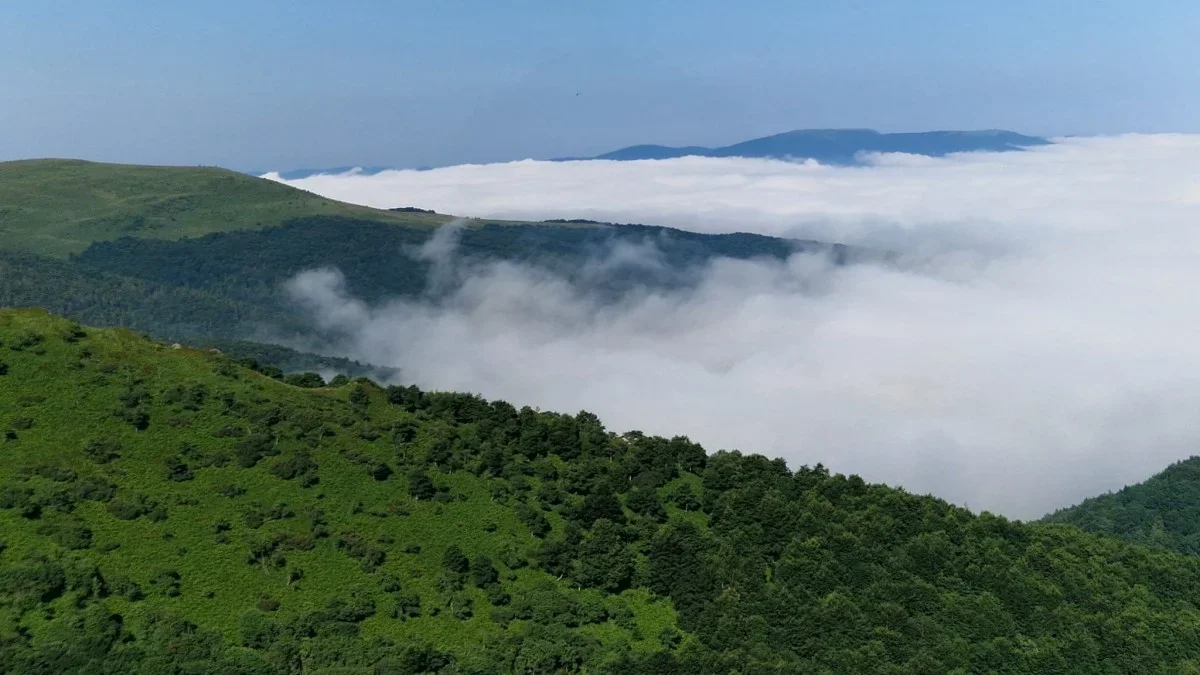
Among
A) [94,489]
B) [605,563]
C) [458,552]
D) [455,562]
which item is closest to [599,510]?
[605,563]

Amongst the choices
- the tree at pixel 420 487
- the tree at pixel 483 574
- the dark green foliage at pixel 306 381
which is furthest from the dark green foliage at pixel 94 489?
the dark green foliage at pixel 306 381

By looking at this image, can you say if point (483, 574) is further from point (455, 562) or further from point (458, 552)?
point (458, 552)

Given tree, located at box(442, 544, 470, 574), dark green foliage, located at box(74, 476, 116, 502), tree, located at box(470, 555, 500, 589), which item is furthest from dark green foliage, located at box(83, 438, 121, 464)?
tree, located at box(470, 555, 500, 589)

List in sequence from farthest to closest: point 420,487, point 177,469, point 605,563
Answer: point 420,487 < point 605,563 < point 177,469

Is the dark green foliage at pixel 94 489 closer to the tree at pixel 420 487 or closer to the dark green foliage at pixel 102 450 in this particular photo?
the dark green foliage at pixel 102 450

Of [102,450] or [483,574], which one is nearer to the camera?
[483,574]

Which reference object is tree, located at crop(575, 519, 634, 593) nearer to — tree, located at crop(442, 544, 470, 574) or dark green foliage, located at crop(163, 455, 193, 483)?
tree, located at crop(442, 544, 470, 574)

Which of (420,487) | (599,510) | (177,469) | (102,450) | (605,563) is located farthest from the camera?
(599,510)

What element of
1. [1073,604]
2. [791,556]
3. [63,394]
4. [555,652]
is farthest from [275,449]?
[1073,604]
